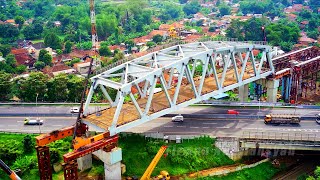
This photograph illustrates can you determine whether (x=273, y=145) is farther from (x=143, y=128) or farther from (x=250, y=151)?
(x=143, y=128)

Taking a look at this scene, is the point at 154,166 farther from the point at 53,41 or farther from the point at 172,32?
the point at 172,32

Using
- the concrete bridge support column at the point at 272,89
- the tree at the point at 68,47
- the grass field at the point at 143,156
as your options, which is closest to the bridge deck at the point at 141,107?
the grass field at the point at 143,156

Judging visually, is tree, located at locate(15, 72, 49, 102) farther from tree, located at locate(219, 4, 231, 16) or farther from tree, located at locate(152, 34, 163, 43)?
tree, located at locate(219, 4, 231, 16)

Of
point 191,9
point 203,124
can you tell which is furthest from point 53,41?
point 191,9

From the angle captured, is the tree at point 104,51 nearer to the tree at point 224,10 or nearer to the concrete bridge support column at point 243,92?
the concrete bridge support column at point 243,92

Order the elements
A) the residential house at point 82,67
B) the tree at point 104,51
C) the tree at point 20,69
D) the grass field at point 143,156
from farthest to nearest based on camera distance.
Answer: the tree at point 104,51, the residential house at point 82,67, the tree at point 20,69, the grass field at point 143,156

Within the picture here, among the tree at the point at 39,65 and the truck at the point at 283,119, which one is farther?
the tree at the point at 39,65
